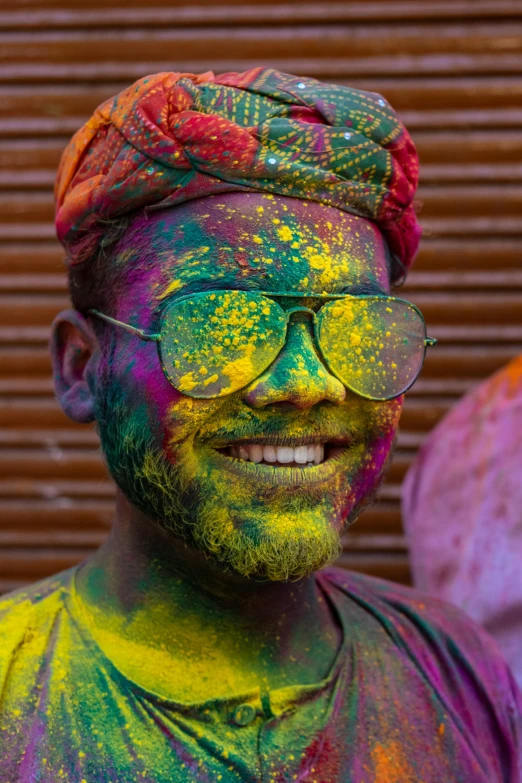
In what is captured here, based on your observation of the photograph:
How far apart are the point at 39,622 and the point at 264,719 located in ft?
1.49

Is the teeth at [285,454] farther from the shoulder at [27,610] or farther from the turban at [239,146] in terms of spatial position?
the shoulder at [27,610]

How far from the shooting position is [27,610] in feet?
5.21

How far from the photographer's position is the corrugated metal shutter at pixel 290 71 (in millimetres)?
3156

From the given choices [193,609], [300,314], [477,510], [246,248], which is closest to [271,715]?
[193,609]

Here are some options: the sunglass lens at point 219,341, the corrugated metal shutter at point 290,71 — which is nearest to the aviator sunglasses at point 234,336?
the sunglass lens at point 219,341

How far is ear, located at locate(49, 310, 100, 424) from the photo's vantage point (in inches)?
64.0

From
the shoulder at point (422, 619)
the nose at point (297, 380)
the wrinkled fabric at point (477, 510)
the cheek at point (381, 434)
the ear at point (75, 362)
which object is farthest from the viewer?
the wrinkled fabric at point (477, 510)

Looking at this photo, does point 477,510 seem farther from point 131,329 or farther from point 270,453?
point 131,329

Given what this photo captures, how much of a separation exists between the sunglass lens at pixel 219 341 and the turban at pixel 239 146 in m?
0.20

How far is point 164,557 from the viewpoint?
1538mm

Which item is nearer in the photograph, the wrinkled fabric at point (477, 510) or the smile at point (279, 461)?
the smile at point (279, 461)

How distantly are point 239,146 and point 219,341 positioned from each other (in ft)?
1.07

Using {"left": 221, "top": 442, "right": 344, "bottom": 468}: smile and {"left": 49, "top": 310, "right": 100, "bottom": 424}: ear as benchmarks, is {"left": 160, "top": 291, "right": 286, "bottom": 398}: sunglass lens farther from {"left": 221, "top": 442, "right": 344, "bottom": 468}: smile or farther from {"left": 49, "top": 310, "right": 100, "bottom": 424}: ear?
{"left": 49, "top": 310, "right": 100, "bottom": 424}: ear

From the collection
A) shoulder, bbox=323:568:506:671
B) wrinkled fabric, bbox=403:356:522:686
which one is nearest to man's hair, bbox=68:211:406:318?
shoulder, bbox=323:568:506:671
